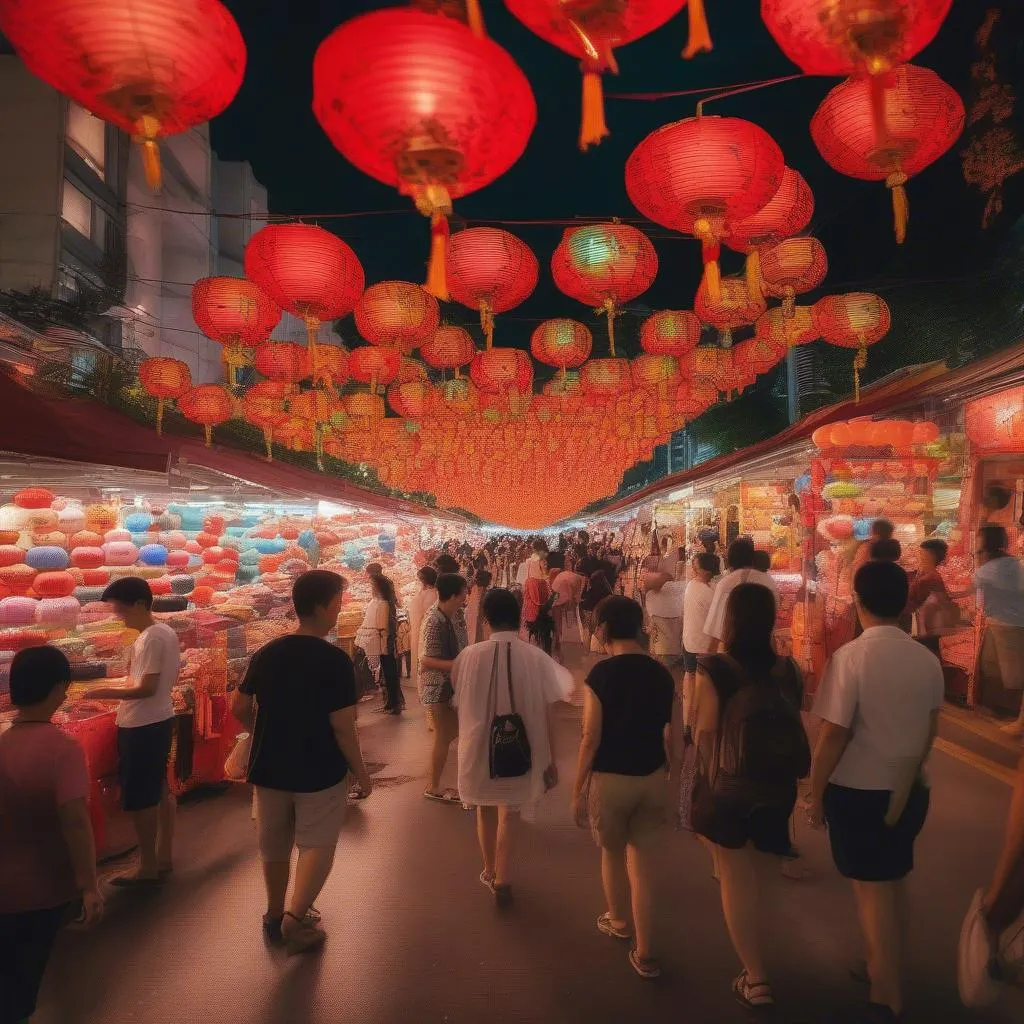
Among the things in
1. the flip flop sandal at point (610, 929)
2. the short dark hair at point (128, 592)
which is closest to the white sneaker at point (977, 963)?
the flip flop sandal at point (610, 929)

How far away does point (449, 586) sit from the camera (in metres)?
4.91

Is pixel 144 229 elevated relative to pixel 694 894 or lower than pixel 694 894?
elevated

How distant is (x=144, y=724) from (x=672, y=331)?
5.83 meters

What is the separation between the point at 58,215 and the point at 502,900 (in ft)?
59.4

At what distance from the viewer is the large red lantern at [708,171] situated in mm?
3441

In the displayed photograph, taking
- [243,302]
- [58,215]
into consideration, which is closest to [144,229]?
[58,215]

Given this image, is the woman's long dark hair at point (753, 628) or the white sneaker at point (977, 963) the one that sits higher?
the woman's long dark hair at point (753, 628)

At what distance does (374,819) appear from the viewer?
15.6 ft

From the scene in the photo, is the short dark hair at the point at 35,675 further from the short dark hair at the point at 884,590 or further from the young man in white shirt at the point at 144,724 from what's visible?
the short dark hair at the point at 884,590

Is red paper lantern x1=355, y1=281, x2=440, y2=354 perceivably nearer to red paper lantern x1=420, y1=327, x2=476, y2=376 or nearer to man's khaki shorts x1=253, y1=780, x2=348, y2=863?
red paper lantern x1=420, y1=327, x2=476, y2=376

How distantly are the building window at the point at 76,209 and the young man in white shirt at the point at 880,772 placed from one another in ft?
62.6

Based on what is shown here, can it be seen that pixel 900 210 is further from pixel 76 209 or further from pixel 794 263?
pixel 76 209

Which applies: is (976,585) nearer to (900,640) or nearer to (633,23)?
(900,640)

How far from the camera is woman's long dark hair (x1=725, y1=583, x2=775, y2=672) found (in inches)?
104
